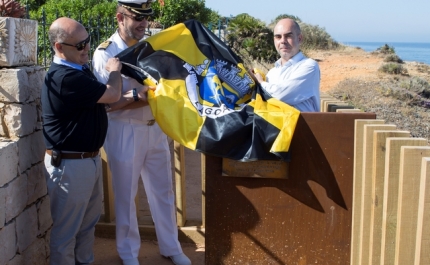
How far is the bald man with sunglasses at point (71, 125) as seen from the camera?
377cm

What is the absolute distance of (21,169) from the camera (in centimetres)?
408

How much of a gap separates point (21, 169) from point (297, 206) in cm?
197

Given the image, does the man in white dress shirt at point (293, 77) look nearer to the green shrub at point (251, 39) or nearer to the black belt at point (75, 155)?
the black belt at point (75, 155)

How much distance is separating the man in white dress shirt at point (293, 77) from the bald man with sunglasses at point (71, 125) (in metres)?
0.99

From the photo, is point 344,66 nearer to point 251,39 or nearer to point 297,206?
point 251,39

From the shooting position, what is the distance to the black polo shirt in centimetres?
374

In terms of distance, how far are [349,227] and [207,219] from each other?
95 centimetres

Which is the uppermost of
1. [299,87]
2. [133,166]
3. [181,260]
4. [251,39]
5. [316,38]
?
[316,38]

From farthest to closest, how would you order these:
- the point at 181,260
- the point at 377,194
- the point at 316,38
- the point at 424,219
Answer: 1. the point at 316,38
2. the point at 181,260
3. the point at 377,194
4. the point at 424,219

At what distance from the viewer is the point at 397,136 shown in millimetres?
3230

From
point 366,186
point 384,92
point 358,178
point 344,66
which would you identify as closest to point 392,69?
point 344,66

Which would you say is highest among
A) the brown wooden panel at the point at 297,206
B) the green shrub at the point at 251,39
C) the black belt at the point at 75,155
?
the green shrub at the point at 251,39

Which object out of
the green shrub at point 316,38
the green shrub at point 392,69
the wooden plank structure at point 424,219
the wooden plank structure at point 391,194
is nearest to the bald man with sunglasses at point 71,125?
the wooden plank structure at point 391,194

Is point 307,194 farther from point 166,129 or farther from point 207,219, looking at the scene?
point 166,129
